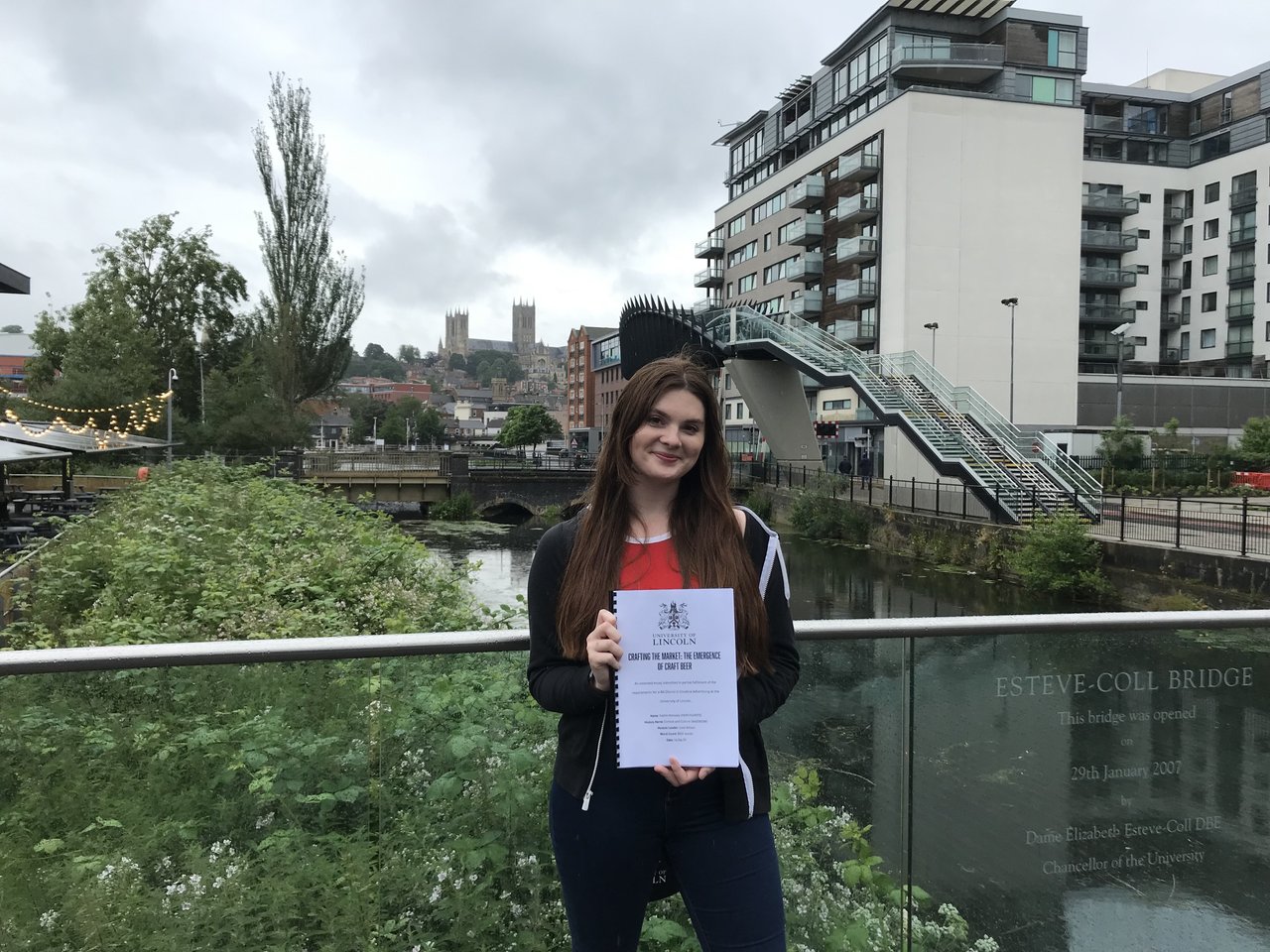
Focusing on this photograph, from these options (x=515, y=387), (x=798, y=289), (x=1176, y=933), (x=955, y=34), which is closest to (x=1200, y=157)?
(x=955, y=34)

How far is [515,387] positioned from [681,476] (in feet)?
630

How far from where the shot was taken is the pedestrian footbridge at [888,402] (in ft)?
75.5

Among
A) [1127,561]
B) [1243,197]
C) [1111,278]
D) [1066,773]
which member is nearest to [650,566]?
[1066,773]

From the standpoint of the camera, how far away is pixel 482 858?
2205mm

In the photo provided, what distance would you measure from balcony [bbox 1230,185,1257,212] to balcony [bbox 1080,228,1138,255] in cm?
769

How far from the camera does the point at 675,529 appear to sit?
1.76m

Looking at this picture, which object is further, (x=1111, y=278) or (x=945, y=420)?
(x=1111, y=278)

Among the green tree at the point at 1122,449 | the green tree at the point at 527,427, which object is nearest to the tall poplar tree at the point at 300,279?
the green tree at the point at 1122,449

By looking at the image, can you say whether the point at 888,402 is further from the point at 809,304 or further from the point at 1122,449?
the point at 809,304

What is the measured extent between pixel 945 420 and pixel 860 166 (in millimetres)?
21497

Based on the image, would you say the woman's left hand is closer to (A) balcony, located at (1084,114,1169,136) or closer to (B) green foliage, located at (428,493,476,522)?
(B) green foliage, located at (428,493,476,522)

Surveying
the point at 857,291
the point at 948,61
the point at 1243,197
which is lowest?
the point at 857,291

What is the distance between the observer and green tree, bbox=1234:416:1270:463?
32.5m

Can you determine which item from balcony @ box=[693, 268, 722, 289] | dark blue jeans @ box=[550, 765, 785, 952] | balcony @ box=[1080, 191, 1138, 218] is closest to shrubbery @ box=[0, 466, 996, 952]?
dark blue jeans @ box=[550, 765, 785, 952]
